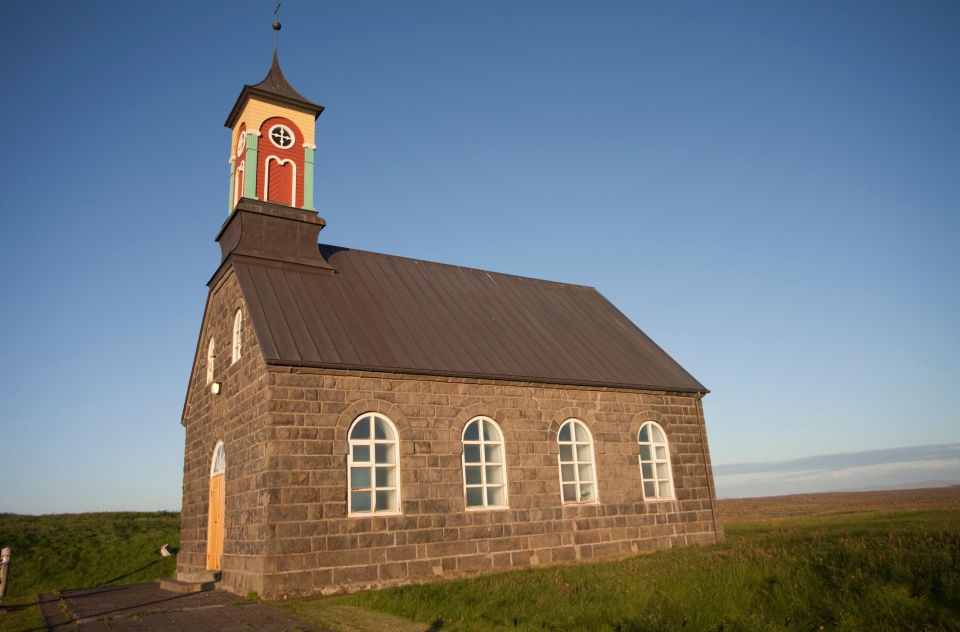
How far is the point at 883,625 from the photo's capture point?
8.40 m

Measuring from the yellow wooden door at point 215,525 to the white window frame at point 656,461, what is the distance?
10308 mm

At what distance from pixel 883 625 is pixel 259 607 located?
9.16 m

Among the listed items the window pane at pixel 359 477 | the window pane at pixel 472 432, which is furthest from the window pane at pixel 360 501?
the window pane at pixel 472 432

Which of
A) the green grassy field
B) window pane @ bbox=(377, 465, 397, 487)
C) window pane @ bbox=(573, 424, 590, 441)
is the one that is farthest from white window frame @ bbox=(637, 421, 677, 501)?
window pane @ bbox=(377, 465, 397, 487)

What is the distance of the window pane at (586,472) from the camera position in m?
17.3

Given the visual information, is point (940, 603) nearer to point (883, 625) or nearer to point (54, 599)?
point (883, 625)

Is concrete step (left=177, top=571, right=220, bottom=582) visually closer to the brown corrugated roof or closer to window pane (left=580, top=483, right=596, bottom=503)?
the brown corrugated roof

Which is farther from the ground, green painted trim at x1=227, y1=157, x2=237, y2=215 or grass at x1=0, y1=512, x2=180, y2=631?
green painted trim at x1=227, y1=157, x2=237, y2=215

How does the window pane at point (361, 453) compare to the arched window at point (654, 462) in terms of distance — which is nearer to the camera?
the window pane at point (361, 453)

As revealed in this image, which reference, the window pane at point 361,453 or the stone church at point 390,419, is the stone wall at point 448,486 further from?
the window pane at point 361,453

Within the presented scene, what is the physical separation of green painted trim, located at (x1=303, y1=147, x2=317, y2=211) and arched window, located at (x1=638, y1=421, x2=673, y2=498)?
10.6 metres

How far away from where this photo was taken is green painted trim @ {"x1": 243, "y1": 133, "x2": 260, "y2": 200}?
696 inches

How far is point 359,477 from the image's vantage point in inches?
556

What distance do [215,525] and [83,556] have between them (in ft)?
26.3
